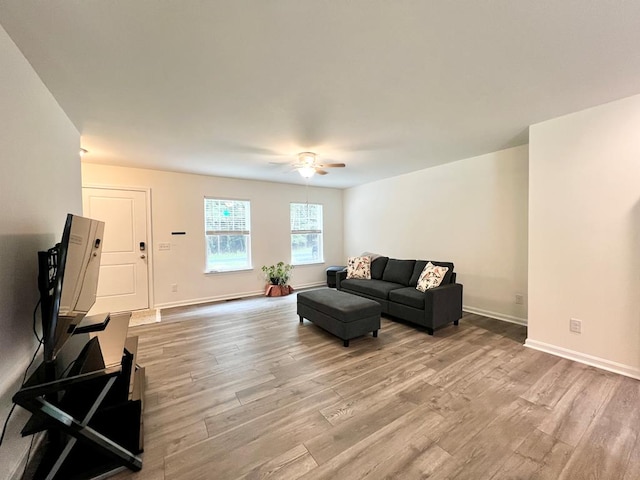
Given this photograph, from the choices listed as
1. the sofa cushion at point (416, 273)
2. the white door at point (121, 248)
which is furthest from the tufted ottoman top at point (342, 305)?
the white door at point (121, 248)

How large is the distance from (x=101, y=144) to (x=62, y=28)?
2.25 metres

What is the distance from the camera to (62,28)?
142cm

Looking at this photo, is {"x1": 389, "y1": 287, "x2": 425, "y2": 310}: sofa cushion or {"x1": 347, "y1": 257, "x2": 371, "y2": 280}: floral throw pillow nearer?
{"x1": 389, "y1": 287, "x2": 425, "y2": 310}: sofa cushion

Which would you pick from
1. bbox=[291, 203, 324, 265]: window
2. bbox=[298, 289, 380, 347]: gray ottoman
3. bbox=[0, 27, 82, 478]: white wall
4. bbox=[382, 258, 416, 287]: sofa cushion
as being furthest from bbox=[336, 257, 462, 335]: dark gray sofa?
bbox=[0, 27, 82, 478]: white wall

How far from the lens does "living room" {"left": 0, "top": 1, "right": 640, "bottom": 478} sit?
61.1 inches

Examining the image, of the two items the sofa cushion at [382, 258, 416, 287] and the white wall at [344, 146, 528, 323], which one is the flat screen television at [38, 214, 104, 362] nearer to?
the sofa cushion at [382, 258, 416, 287]

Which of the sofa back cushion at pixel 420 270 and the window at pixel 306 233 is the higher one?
the window at pixel 306 233

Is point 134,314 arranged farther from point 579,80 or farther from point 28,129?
point 579,80

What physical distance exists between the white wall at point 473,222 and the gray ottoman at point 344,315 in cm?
198

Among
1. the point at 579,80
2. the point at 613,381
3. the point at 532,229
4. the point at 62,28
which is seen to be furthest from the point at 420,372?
the point at 62,28

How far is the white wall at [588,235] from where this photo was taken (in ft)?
7.50

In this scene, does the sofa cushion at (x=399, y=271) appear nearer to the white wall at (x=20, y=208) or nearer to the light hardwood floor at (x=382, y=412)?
the light hardwood floor at (x=382, y=412)

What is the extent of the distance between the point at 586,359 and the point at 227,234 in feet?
17.7

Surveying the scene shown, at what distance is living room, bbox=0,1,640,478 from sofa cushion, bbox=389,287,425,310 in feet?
3.73
